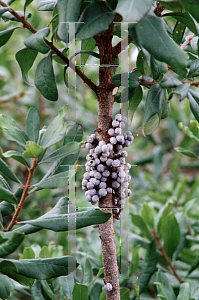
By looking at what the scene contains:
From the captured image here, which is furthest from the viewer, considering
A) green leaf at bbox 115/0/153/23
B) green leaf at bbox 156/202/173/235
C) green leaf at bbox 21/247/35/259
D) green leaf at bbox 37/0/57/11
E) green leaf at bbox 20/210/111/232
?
green leaf at bbox 156/202/173/235

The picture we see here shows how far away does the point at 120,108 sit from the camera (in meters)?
0.51

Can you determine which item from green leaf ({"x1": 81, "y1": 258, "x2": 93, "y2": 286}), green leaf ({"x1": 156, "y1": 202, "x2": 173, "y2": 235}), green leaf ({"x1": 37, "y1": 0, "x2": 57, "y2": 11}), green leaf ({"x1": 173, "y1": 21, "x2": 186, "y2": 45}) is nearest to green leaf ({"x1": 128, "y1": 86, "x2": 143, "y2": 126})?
green leaf ({"x1": 173, "y1": 21, "x2": 186, "y2": 45})

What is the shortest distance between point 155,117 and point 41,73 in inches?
8.7

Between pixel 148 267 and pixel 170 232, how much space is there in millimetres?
120

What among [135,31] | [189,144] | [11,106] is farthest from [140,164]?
[135,31]

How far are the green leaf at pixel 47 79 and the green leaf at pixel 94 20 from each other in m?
0.15

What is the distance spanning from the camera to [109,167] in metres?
0.50

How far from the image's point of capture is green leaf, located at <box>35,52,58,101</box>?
55 cm

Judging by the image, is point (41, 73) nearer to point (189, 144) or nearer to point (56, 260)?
point (56, 260)

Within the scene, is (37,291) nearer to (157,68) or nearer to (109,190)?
(109,190)

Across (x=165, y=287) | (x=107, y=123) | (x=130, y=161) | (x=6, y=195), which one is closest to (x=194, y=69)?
(x=107, y=123)

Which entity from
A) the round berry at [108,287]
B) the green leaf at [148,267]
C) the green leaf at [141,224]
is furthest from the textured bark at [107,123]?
the green leaf at [141,224]

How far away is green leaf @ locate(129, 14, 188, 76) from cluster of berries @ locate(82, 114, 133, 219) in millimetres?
127

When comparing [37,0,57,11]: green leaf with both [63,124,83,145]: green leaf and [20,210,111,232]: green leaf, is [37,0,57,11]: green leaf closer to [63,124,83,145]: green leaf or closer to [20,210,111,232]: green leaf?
[63,124,83,145]: green leaf
